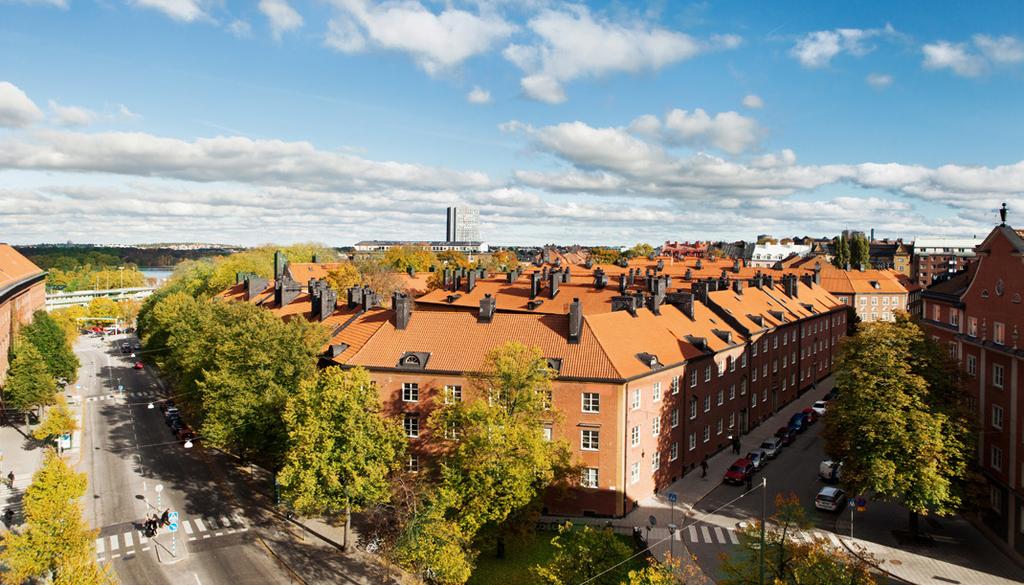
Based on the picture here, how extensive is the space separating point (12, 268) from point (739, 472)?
108 metres

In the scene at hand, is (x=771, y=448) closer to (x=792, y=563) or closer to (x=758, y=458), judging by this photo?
(x=758, y=458)

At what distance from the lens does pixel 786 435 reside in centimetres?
5962

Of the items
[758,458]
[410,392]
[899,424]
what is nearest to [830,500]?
[758,458]

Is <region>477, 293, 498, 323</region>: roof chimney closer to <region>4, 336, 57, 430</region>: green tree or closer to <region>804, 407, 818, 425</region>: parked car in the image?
<region>804, 407, 818, 425</region>: parked car

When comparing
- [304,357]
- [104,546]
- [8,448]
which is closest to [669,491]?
[304,357]

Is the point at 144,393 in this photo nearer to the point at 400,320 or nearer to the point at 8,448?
the point at 8,448

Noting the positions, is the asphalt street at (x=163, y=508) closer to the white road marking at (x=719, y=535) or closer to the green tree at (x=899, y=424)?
the white road marking at (x=719, y=535)

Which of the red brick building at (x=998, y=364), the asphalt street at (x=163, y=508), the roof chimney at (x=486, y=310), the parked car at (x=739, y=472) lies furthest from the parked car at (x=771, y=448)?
the asphalt street at (x=163, y=508)

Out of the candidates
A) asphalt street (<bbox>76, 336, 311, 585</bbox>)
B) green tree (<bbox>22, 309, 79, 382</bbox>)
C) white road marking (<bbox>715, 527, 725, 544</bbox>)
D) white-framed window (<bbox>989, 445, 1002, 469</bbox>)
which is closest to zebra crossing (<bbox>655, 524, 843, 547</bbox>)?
white road marking (<bbox>715, 527, 725, 544</bbox>)

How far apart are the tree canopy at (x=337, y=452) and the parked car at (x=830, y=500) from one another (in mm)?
28762

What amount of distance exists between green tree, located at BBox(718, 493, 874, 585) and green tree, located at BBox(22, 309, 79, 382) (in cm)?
7859

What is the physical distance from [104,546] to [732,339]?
49902mm

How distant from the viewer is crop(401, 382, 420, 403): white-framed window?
4747 cm

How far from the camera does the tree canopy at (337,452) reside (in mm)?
35969
